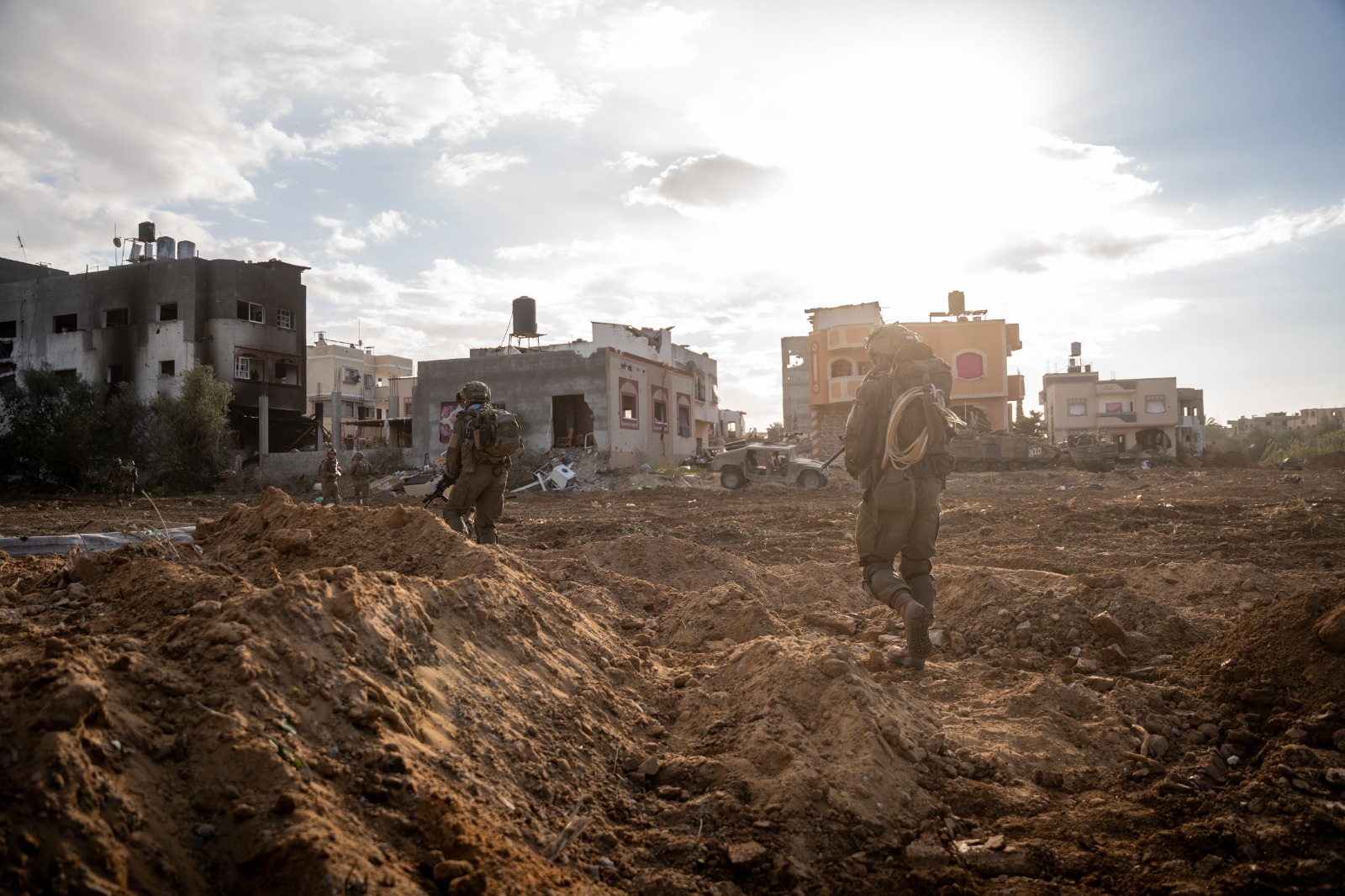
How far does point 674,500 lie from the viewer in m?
20.0

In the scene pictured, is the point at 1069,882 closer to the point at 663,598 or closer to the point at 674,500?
the point at 663,598

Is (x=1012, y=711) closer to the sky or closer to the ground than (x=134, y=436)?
closer to the ground

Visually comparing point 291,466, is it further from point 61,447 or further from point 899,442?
point 899,442

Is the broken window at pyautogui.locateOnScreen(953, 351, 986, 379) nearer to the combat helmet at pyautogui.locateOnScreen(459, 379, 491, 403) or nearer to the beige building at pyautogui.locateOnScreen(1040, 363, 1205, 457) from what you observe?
the beige building at pyautogui.locateOnScreen(1040, 363, 1205, 457)

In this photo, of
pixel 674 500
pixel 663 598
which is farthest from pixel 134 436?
pixel 663 598

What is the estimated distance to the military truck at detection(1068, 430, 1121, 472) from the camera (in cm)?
3006

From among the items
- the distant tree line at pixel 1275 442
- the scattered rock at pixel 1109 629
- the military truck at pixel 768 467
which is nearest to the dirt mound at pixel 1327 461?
the distant tree line at pixel 1275 442

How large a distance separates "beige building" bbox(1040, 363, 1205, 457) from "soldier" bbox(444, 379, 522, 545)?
47.0 meters

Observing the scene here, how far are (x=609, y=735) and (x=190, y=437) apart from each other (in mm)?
29447

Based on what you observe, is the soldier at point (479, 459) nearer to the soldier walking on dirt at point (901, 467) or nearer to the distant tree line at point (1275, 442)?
the soldier walking on dirt at point (901, 467)

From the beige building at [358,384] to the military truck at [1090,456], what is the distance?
32.4 meters

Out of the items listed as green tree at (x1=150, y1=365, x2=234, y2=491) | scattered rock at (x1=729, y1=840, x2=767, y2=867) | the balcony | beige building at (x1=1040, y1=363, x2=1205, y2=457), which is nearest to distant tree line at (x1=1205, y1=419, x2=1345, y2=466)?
beige building at (x1=1040, y1=363, x2=1205, y2=457)

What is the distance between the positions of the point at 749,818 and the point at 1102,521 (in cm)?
1140

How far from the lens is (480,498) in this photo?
7793mm
